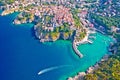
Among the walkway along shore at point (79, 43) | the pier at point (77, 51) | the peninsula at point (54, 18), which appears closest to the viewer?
the pier at point (77, 51)

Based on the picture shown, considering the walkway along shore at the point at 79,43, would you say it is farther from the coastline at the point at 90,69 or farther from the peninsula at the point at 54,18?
the coastline at the point at 90,69

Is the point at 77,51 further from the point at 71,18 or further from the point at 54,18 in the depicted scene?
the point at 71,18

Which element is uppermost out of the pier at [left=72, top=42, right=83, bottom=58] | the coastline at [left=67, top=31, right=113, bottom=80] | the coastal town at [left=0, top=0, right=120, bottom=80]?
the coastal town at [left=0, top=0, right=120, bottom=80]

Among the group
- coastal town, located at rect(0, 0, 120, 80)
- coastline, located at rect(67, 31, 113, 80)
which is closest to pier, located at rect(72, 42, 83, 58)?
coastal town, located at rect(0, 0, 120, 80)

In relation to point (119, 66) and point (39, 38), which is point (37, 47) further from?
point (119, 66)

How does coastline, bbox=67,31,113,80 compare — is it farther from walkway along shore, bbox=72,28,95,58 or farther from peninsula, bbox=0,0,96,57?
peninsula, bbox=0,0,96,57

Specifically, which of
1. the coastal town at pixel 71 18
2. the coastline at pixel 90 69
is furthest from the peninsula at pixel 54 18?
the coastline at pixel 90 69
